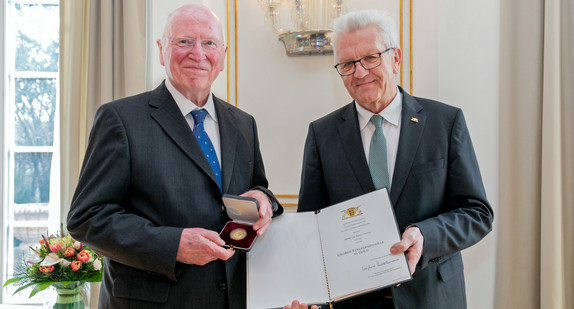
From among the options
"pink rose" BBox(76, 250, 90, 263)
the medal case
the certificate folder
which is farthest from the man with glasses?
"pink rose" BBox(76, 250, 90, 263)

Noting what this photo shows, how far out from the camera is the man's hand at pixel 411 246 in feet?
5.27

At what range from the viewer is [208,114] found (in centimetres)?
200

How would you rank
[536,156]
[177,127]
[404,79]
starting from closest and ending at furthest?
1. [177,127]
2. [536,156]
3. [404,79]

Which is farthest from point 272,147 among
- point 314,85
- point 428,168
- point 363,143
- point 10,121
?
point 10,121

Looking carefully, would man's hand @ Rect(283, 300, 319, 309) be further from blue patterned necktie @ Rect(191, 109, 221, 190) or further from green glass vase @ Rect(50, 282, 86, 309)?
green glass vase @ Rect(50, 282, 86, 309)

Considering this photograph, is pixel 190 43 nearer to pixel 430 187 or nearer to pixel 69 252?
pixel 430 187

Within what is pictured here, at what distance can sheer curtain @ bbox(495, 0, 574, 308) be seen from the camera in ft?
9.74

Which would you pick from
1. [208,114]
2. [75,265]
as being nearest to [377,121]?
[208,114]

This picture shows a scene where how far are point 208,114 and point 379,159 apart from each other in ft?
2.36

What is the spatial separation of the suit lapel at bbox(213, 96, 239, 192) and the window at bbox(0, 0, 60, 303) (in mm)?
2524

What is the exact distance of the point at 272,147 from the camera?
3629 mm

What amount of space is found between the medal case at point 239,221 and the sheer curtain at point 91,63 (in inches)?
81.2

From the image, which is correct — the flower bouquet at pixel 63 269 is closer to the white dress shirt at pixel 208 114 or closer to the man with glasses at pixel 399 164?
the white dress shirt at pixel 208 114

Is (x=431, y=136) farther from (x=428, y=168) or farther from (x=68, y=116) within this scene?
(x=68, y=116)
